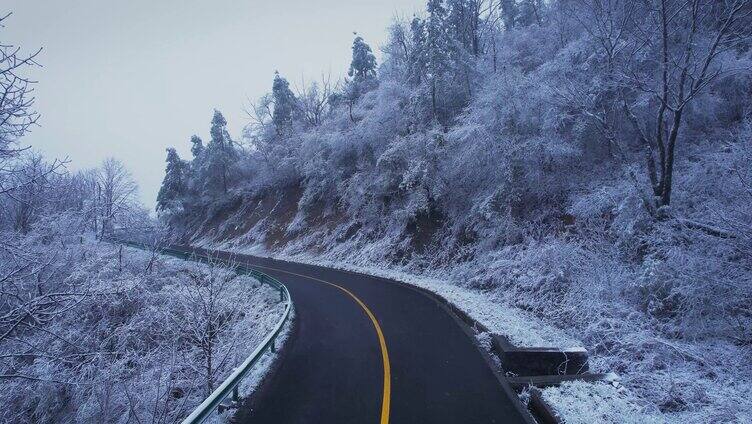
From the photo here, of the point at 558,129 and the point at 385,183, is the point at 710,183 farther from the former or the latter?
the point at 385,183

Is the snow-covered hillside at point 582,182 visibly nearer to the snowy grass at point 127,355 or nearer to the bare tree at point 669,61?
the bare tree at point 669,61

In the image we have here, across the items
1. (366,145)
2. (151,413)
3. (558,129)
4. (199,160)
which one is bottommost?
(151,413)

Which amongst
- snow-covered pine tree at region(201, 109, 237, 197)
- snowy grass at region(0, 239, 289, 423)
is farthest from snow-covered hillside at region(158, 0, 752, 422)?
snow-covered pine tree at region(201, 109, 237, 197)

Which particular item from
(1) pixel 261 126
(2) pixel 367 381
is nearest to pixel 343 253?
(2) pixel 367 381

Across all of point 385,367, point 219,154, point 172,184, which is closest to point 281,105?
point 219,154

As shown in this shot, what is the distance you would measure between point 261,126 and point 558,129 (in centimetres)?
4512

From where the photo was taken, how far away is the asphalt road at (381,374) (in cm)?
677

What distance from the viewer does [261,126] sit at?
181ft

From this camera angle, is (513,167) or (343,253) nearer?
(513,167)

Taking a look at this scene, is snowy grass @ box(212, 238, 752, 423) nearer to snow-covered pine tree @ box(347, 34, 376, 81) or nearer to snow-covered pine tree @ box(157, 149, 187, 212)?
snow-covered pine tree @ box(347, 34, 376, 81)

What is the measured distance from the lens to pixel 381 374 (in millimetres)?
8422

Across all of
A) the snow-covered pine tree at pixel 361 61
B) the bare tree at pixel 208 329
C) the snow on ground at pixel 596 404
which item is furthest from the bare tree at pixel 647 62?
the snow-covered pine tree at pixel 361 61

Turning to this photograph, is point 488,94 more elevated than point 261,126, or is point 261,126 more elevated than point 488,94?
point 261,126

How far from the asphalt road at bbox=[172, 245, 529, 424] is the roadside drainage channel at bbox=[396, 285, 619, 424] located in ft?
1.14
